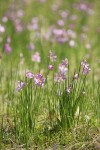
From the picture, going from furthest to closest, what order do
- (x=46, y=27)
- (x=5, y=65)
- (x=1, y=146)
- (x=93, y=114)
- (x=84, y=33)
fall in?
(x=46, y=27)
(x=84, y=33)
(x=5, y=65)
(x=93, y=114)
(x=1, y=146)

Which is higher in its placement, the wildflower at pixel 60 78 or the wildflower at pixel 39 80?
the wildflower at pixel 60 78

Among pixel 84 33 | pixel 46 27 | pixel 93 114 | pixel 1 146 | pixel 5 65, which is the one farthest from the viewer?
pixel 46 27

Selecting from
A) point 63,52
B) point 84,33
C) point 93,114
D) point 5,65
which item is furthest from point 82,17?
point 93,114

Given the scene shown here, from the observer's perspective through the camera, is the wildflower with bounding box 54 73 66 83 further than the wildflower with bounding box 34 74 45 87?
Yes

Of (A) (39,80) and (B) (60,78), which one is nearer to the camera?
(A) (39,80)

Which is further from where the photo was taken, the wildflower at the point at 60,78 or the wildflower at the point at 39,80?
the wildflower at the point at 60,78

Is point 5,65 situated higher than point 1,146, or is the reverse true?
point 5,65

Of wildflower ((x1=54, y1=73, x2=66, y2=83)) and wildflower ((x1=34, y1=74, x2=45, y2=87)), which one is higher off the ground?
wildflower ((x1=54, y1=73, x2=66, y2=83))

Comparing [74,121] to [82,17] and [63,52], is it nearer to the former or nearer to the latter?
[63,52]

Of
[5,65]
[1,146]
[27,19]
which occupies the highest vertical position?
[27,19]

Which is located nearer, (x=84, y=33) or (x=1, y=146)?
(x=1, y=146)

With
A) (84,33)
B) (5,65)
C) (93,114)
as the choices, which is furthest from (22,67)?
(93,114)
